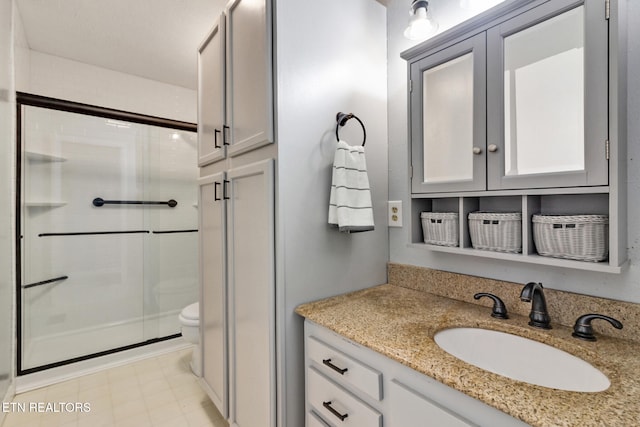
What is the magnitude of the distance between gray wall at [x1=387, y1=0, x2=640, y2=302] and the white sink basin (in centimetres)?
25

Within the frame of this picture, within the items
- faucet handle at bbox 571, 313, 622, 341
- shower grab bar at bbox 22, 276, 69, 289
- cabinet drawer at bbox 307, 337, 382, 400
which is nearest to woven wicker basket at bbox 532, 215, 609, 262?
faucet handle at bbox 571, 313, 622, 341

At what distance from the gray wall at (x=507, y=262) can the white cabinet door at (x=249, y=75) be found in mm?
622

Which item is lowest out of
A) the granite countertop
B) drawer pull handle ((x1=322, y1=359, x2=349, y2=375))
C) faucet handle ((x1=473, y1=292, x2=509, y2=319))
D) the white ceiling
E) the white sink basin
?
drawer pull handle ((x1=322, y1=359, x2=349, y2=375))

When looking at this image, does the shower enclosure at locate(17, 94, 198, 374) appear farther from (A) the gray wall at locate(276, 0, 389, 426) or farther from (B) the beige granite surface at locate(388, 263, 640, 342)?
(B) the beige granite surface at locate(388, 263, 640, 342)

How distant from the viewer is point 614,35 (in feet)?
2.52

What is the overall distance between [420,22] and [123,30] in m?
2.04

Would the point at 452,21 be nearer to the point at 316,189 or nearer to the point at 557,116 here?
the point at 557,116

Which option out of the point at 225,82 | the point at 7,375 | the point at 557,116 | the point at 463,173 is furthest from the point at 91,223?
the point at 557,116

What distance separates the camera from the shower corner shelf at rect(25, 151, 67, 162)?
7.16ft

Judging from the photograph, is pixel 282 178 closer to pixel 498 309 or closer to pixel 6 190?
pixel 498 309

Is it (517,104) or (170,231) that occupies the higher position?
(517,104)

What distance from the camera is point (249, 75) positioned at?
4.12ft

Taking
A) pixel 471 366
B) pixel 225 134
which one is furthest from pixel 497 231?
pixel 225 134

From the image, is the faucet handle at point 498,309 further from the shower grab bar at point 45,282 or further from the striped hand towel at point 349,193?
the shower grab bar at point 45,282
